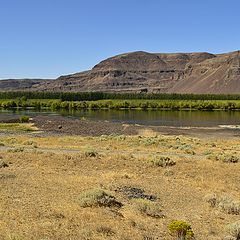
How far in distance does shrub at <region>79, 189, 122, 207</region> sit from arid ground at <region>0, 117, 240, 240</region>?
45mm

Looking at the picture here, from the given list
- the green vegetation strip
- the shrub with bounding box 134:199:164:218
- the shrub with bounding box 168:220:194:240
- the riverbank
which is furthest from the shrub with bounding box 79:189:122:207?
the green vegetation strip

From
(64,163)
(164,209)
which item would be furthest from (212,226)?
(64,163)

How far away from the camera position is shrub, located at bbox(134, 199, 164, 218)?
15016mm

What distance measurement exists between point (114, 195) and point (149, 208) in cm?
259

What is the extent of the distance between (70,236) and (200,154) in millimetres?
22713

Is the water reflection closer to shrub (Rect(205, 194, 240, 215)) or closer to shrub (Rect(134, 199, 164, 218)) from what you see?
shrub (Rect(205, 194, 240, 215))

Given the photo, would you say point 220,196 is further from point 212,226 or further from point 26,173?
point 26,173

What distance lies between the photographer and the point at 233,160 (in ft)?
92.2

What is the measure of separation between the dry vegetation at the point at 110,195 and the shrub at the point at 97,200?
0.04 m

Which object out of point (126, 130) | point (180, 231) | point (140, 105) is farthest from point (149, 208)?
point (140, 105)

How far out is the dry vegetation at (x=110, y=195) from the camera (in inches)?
504

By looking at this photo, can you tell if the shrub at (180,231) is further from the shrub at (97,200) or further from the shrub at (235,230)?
the shrub at (97,200)

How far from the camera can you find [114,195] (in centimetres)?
1753

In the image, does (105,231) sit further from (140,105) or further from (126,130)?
(140,105)
